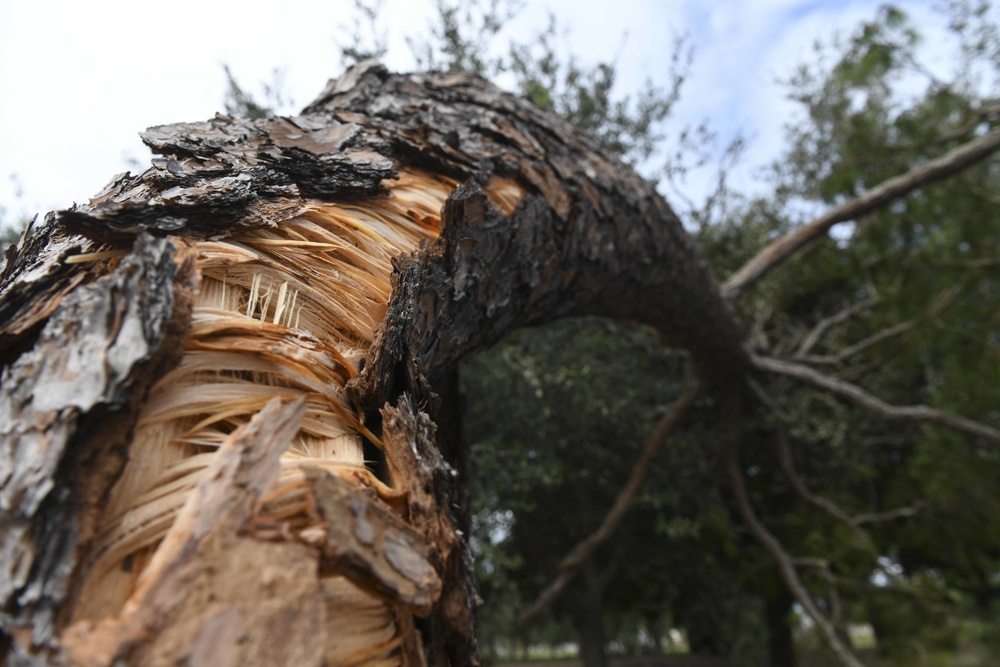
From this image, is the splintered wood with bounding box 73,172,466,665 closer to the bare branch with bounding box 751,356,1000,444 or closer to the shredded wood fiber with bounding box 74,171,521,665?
the shredded wood fiber with bounding box 74,171,521,665

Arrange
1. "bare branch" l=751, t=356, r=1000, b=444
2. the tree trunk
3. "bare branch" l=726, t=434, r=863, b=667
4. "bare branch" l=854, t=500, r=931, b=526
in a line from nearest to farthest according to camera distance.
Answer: the tree trunk, "bare branch" l=726, t=434, r=863, b=667, "bare branch" l=751, t=356, r=1000, b=444, "bare branch" l=854, t=500, r=931, b=526

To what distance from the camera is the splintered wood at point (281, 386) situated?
560 mm

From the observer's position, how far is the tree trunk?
491mm

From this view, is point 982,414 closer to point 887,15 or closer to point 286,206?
point 887,15

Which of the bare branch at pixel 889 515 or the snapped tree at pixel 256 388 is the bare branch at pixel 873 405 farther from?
the snapped tree at pixel 256 388

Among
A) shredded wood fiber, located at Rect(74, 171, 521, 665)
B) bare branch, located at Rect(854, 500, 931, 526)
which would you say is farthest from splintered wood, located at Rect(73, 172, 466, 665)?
bare branch, located at Rect(854, 500, 931, 526)

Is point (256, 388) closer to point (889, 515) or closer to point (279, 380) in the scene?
point (279, 380)

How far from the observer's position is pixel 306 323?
0.89 meters

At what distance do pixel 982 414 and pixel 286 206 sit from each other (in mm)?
6757

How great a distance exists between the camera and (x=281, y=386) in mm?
767

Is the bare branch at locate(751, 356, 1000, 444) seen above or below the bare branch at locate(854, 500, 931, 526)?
above

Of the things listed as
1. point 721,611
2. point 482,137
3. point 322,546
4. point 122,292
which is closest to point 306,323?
point 122,292

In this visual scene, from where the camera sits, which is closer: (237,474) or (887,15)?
(237,474)

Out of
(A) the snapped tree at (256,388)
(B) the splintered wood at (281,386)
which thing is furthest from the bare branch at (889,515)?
(B) the splintered wood at (281,386)
